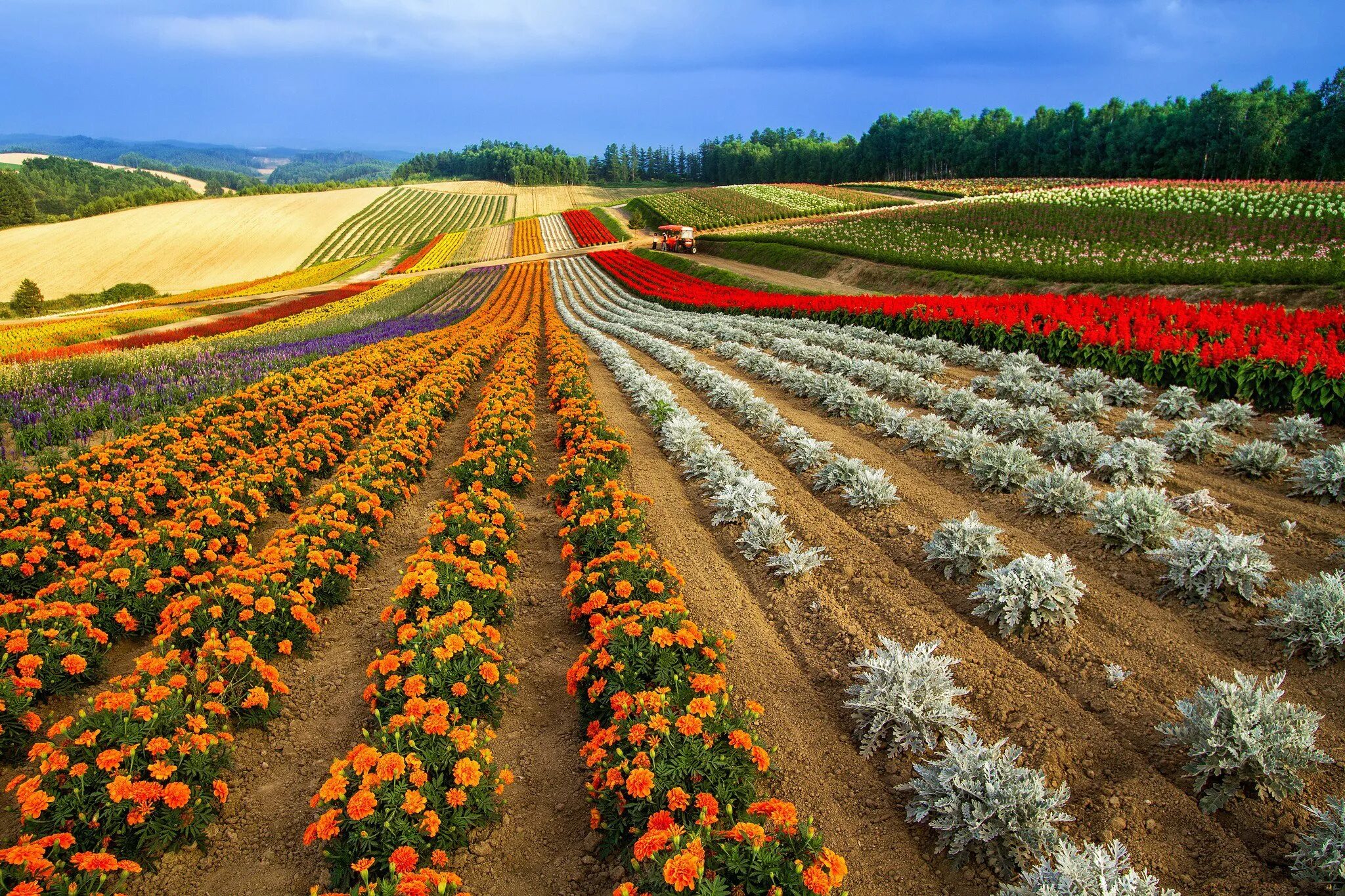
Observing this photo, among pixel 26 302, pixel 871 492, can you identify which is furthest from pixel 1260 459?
pixel 26 302

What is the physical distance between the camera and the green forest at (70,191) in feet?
282

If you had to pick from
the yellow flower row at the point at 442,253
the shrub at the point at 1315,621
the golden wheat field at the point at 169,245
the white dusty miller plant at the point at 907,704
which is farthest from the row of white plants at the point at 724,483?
the golden wheat field at the point at 169,245

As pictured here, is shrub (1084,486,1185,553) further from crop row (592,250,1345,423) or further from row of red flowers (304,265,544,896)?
row of red flowers (304,265,544,896)

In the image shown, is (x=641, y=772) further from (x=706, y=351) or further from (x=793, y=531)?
(x=706, y=351)

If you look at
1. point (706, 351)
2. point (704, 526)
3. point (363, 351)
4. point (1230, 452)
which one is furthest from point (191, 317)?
point (1230, 452)

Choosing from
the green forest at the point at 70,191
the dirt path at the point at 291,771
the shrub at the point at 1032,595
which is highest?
the green forest at the point at 70,191

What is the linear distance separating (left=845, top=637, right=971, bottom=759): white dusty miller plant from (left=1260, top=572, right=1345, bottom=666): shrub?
8.34ft

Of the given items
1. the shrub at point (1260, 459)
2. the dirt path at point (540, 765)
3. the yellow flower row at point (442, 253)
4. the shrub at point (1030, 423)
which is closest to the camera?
the dirt path at point (540, 765)

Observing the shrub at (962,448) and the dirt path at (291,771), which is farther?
the shrub at (962,448)

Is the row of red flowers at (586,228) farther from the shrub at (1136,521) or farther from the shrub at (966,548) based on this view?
the shrub at (1136,521)

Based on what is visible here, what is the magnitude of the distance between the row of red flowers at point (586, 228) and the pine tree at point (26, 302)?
159 feet

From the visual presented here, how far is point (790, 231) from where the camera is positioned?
5753 centimetres

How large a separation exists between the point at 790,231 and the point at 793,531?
54807 millimetres

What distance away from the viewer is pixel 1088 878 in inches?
124
